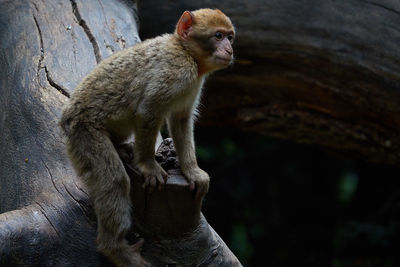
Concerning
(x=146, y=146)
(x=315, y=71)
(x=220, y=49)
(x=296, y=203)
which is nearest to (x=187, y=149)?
(x=146, y=146)

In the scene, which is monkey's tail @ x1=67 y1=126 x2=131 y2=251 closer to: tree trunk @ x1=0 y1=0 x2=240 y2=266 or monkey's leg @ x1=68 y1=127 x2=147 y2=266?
monkey's leg @ x1=68 y1=127 x2=147 y2=266

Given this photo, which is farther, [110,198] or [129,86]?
[129,86]

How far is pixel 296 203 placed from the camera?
900cm

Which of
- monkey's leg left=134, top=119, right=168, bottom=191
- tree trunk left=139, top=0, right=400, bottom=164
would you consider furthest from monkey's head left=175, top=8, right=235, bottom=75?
tree trunk left=139, top=0, right=400, bottom=164

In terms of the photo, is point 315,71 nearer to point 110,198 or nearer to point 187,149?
point 187,149

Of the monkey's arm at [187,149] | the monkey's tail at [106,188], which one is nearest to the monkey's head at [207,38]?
the monkey's arm at [187,149]

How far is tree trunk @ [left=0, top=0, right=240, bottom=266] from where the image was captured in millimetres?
3453

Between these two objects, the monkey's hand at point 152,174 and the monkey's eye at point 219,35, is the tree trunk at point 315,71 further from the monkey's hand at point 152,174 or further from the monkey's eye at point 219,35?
the monkey's hand at point 152,174

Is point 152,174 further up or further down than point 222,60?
further down

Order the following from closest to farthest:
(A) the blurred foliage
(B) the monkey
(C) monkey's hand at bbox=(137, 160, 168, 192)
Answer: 1. (C) monkey's hand at bbox=(137, 160, 168, 192)
2. (B) the monkey
3. (A) the blurred foliage

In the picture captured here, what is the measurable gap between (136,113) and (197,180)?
70 centimetres

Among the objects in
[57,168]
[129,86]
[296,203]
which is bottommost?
[296,203]

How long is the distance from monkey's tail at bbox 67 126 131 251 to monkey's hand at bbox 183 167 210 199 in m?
0.44

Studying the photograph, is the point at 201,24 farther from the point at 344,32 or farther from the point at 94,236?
the point at 344,32
